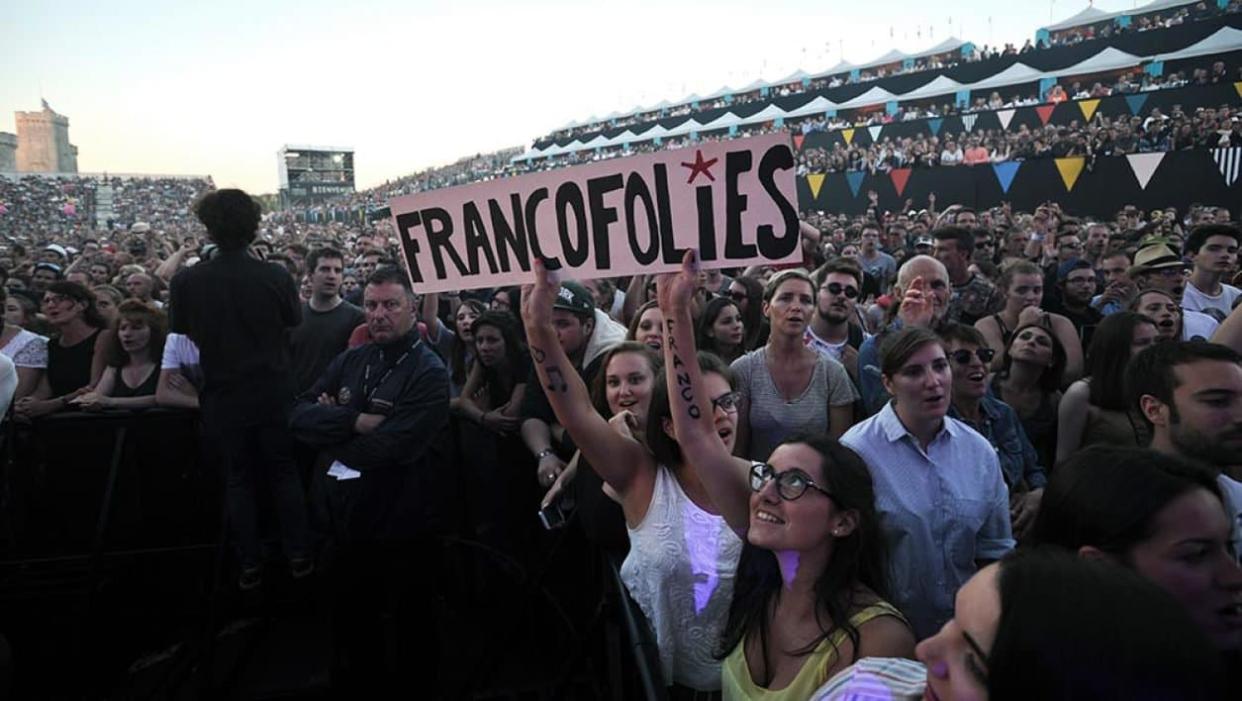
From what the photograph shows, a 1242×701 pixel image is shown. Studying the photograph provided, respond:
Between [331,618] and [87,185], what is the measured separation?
2282 inches

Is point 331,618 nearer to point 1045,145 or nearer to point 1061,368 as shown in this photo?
point 1061,368

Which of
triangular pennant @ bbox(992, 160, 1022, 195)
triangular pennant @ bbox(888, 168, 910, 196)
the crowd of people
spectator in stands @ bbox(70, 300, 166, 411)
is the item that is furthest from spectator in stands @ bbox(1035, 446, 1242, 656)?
triangular pennant @ bbox(888, 168, 910, 196)

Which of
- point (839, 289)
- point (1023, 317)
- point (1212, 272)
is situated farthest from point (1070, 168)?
point (839, 289)

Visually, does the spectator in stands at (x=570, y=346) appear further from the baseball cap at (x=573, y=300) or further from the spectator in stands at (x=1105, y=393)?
the spectator in stands at (x=1105, y=393)

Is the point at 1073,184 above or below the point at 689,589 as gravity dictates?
above

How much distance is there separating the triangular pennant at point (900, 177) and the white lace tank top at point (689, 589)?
20.8 m

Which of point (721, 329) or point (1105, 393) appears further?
point (721, 329)

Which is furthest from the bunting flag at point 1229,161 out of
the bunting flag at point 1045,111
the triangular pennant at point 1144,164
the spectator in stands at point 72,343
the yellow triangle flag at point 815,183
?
the spectator in stands at point 72,343

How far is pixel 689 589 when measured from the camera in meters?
2.27

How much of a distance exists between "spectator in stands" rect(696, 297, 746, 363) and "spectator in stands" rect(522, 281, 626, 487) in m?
0.56

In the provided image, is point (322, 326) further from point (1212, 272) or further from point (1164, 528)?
point (1212, 272)

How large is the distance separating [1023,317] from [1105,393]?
1.11 m

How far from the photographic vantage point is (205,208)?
12.0 feet

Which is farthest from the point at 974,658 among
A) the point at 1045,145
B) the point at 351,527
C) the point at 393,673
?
the point at 1045,145
